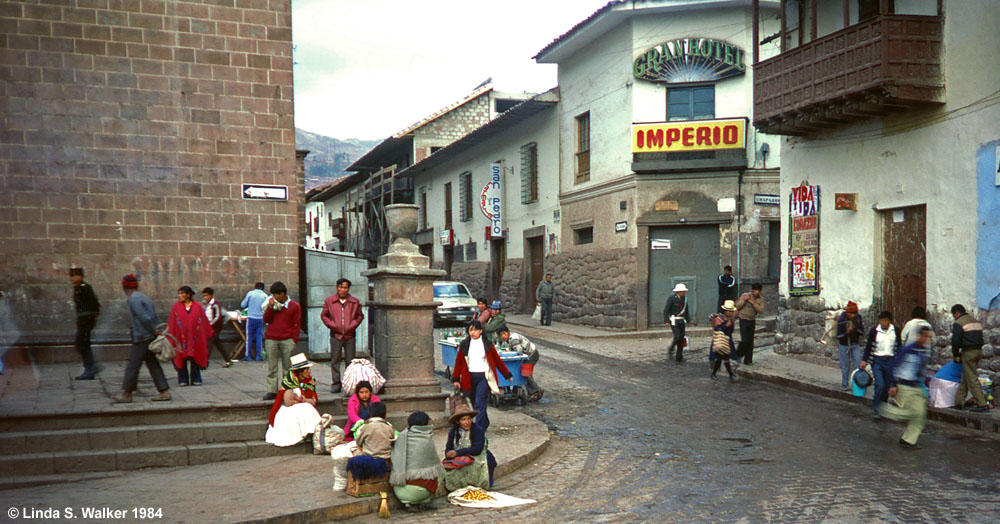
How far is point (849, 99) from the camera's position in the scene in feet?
45.4

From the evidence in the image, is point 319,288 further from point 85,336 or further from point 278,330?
point 278,330

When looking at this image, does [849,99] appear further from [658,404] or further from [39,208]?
[39,208]

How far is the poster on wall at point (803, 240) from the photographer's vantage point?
16.3m

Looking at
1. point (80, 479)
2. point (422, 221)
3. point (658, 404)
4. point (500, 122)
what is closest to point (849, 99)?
point (658, 404)

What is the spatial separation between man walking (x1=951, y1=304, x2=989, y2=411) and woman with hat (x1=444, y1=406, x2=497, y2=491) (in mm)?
6883

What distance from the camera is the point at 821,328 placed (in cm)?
1612

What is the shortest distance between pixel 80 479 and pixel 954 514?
25.0 ft

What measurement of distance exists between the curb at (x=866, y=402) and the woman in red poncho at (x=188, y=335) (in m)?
9.34

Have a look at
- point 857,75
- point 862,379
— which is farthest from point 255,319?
point 857,75

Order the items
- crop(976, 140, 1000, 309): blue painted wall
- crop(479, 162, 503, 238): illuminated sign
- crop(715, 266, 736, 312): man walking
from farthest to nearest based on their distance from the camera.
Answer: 1. crop(479, 162, 503, 238): illuminated sign
2. crop(715, 266, 736, 312): man walking
3. crop(976, 140, 1000, 309): blue painted wall

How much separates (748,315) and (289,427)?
998 centimetres

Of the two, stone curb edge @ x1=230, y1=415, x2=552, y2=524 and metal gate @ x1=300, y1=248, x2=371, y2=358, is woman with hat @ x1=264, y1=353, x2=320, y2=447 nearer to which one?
stone curb edge @ x1=230, y1=415, x2=552, y2=524

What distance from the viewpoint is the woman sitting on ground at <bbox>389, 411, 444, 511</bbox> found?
695 centimetres

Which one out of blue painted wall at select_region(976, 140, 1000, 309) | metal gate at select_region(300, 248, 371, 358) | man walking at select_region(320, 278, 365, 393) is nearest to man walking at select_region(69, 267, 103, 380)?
man walking at select_region(320, 278, 365, 393)
